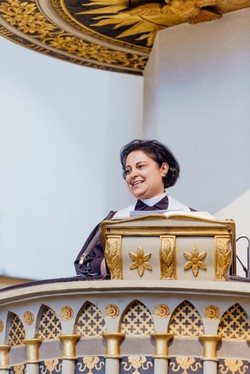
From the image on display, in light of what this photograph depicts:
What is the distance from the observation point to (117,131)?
11.3m

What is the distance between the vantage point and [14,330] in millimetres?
6188

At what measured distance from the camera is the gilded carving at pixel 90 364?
5.84 metres

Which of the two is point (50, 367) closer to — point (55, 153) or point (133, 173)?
point (133, 173)

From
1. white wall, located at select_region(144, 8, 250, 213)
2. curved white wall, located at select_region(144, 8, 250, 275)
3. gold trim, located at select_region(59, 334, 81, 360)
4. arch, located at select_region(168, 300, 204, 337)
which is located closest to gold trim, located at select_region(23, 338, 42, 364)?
gold trim, located at select_region(59, 334, 81, 360)

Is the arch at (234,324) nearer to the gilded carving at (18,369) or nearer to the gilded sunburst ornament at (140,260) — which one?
the gilded sunburst ornament at (140,260)

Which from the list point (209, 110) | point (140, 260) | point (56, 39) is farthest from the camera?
point (56, 39)

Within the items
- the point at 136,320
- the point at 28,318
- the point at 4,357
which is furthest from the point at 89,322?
the point at 4,357

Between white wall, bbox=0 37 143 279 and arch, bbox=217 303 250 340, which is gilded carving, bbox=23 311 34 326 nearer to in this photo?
arch, bbox=217 303 250 340

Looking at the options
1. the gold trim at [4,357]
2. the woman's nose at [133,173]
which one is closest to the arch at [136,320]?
the gold trim at [4,357]

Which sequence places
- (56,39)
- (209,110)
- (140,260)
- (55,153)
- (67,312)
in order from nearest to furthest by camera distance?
1. (140,260)
2. (67,312)
3. (209,110)
4. (56,39)
5. (55,153)

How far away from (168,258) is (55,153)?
5.35m

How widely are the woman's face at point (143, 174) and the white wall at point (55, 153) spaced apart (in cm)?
360

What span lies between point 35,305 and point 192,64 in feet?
12.1

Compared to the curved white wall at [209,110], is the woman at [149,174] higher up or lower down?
lower down
